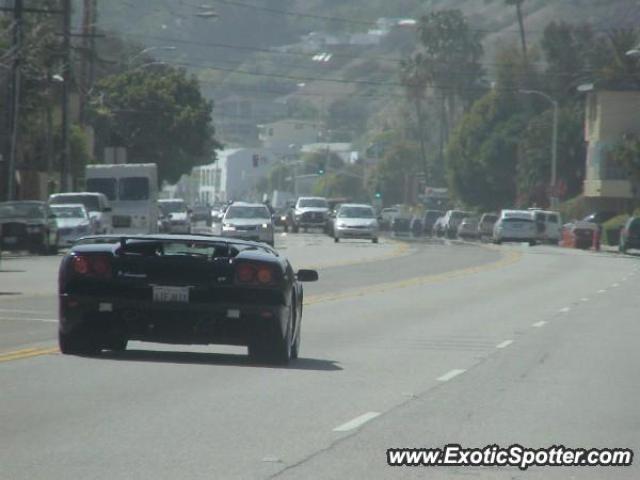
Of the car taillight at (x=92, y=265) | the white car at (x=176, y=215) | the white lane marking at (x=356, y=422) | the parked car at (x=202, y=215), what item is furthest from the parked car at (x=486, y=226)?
the white lane marking at (x=356, y=422)

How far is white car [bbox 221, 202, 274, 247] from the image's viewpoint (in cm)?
6331

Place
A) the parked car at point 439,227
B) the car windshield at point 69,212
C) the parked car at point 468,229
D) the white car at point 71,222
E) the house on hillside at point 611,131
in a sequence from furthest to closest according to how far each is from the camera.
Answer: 1. the house on hillside at point 611,131
2. the parked car at point 439,227
3. the parked car at point 468,229
4. the car windshield at point 69,212
5. the white car at point 71,222

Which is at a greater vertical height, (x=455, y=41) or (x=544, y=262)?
(x=455, y=41)

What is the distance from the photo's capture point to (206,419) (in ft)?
44.1

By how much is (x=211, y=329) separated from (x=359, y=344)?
15.5ft

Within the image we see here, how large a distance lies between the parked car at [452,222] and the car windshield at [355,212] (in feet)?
71.2

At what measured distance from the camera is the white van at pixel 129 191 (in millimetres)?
64312

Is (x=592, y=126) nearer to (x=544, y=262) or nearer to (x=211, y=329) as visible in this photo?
(x=544, y=262)

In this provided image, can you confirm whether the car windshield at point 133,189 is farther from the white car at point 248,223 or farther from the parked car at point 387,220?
the parked car at point 387,220

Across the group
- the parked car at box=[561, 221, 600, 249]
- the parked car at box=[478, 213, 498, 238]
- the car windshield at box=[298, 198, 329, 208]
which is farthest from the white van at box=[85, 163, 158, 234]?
the parked car at box=[478, 213, 498, 238]

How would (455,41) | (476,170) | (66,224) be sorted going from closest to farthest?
1. (66,224)
2. (476,170)
3. (455,41)

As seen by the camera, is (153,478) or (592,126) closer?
(153,478)

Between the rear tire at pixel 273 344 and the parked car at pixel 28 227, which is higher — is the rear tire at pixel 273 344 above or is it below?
above

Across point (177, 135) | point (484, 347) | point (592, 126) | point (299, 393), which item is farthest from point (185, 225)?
point (299, 393)
